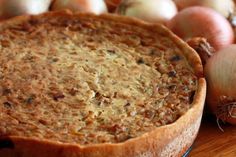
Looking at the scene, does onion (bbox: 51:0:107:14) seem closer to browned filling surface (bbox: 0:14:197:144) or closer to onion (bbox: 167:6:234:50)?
browned filling surface (bbox: 0:14:197:144)

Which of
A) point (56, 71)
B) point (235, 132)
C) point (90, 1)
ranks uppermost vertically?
point (90, 1)

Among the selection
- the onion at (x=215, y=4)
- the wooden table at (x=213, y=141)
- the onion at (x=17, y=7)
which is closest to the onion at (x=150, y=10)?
the onion at (x=215, y=4)

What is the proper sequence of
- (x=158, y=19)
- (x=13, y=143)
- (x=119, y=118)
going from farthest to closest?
(x=158, y=19) < (x=119, y=118) < (x=13, y=143)

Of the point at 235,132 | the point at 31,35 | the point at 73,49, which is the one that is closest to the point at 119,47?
the point at 73,49

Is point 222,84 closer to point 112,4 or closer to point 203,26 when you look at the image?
point 203,26

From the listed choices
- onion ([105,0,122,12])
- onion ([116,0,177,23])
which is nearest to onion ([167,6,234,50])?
onion ([116,0,177,23])

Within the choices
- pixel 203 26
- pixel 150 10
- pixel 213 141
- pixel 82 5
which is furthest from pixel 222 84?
pixel 82 5

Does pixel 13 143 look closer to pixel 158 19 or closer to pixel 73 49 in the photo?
pixel 73 49
